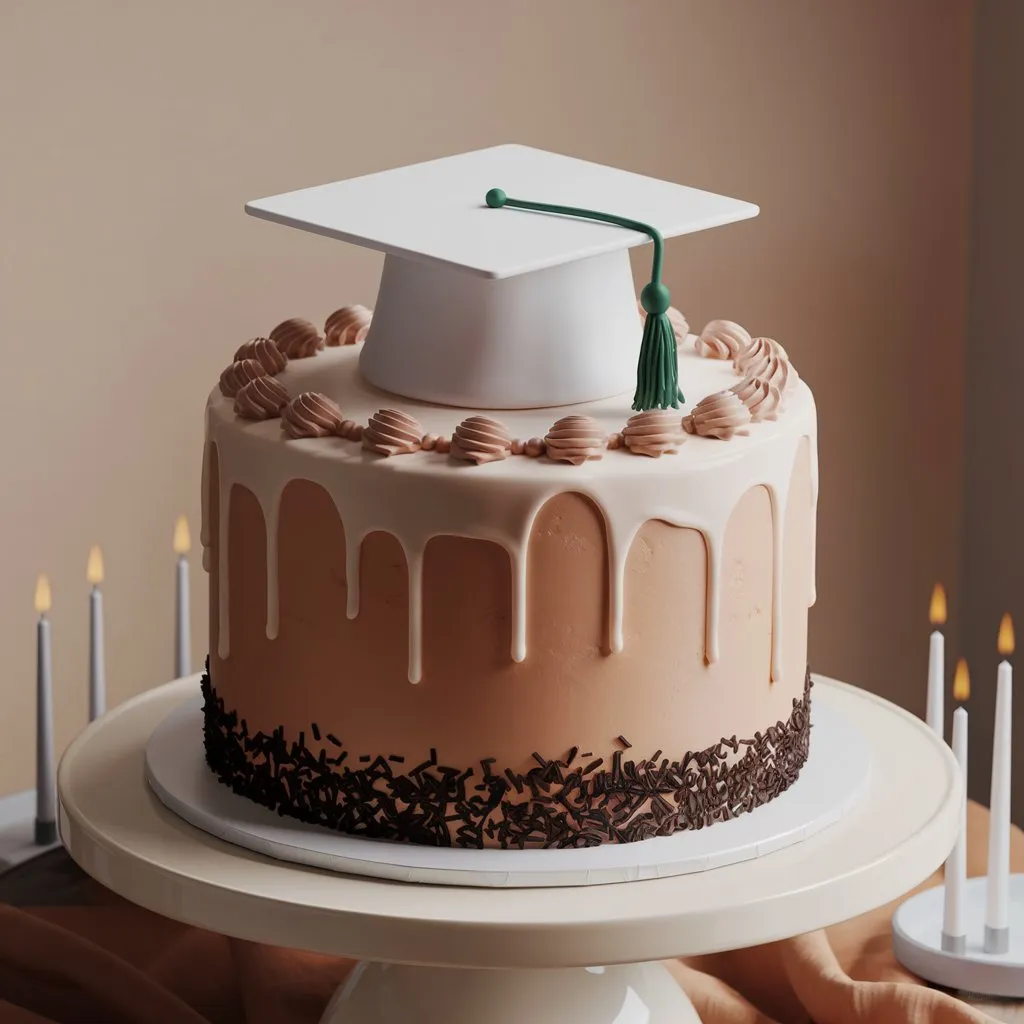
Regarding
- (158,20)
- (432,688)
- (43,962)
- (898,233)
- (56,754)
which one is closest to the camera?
(432,688)

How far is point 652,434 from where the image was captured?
1.49 metres

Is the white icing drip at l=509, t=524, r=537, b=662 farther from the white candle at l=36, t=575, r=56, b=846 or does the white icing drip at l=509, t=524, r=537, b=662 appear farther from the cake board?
the white candle at l=36, t=575, r=56, b=846

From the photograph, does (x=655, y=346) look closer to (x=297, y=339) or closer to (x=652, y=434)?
(x=652, y=434)

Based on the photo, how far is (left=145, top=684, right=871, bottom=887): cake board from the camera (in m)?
1.48

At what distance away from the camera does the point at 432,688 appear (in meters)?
1.51

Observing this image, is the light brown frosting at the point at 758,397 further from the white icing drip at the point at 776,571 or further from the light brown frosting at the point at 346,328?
the light brown frosting at the point at 346,328

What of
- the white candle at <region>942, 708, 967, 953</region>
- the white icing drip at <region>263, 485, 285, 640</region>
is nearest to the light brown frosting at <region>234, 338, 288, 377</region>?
the white icing drip at <region>263, 485, 285, 640</region>

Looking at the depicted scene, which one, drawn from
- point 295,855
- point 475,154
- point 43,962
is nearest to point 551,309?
point 475,154

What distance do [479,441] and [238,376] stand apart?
33 cm

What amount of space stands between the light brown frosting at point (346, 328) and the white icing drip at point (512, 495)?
0.31 metres

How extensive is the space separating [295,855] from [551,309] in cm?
55

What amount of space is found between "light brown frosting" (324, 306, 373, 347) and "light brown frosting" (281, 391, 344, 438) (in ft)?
1.05

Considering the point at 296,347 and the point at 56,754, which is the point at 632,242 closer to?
the point at 296,347

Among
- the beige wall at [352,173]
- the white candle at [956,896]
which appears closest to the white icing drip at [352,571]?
the white candle at [956,896]
